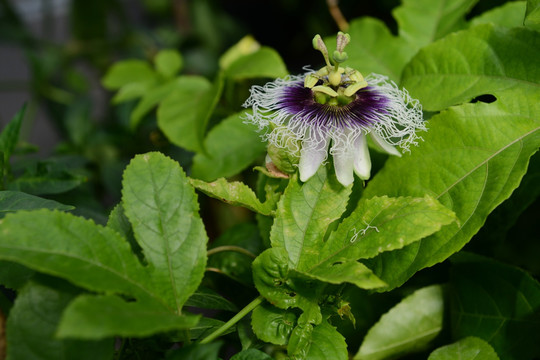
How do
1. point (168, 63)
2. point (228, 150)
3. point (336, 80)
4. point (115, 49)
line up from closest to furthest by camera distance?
1. point (336, 80)
2. point (228, 150)
3. point (168, 63)
4. point (115, 49)

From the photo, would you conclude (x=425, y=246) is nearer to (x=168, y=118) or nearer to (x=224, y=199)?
(x=224, y=199)

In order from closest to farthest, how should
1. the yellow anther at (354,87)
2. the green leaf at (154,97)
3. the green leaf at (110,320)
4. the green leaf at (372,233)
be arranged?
the green leaf at (110,320), the green leaf at (372,233), the yellow anther at (354,87), the green leaf at (154,97)

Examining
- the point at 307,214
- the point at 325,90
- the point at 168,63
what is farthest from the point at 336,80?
the point at 168,63

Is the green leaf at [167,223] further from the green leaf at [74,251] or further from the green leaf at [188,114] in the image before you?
the green leaf at [188,114]

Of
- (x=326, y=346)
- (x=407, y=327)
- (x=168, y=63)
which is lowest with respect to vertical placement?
(x=407, y=327)

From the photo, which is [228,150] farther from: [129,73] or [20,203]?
[129,73]

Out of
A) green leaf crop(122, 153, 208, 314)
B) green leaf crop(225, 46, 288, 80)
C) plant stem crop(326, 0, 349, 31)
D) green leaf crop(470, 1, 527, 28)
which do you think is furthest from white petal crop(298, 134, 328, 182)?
plant stem crop(326, 0, 349, 31)

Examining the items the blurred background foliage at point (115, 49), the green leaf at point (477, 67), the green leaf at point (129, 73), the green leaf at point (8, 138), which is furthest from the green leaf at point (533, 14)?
the green leaf at point (129, 73)
